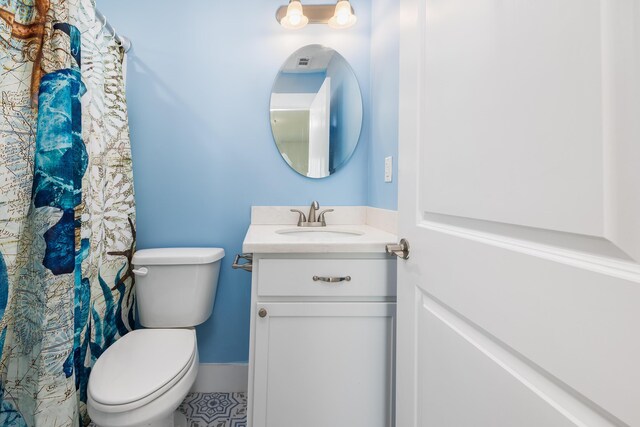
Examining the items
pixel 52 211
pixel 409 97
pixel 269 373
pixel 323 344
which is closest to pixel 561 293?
pixel 409 97

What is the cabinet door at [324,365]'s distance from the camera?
924mm

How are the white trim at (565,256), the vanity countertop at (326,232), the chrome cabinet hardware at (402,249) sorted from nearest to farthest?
the white trim at (565,256)
the chrome cabinet hardware at (402,249)
the vanity countertop at (326,232)

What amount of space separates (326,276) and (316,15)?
1397 mm

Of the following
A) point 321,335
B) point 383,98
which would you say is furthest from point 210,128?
point 321,335

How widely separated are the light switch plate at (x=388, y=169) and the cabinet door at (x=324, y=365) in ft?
1.91

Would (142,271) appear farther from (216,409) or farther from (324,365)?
(324,365)

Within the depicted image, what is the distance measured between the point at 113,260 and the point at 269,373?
35.8 inches

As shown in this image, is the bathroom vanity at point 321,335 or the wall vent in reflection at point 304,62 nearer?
the bathroom vanity at point 321,335

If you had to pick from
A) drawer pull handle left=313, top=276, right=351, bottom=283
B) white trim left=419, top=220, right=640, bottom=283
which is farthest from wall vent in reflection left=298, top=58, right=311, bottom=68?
white trim left=419, top=220, right=640, bottom=283

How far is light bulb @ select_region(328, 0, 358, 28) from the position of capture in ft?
4.73

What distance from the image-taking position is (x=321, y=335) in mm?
933

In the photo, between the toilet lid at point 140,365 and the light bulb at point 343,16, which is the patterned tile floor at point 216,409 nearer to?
the toilet lid at point 140,365

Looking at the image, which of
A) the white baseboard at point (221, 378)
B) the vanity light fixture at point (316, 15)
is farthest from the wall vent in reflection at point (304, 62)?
the white baseboard at point (221, 378)

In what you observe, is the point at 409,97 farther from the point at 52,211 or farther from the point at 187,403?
the point at 187,403
